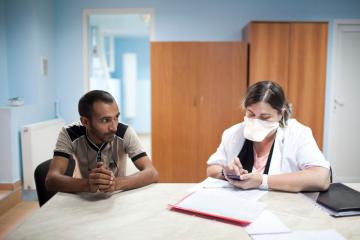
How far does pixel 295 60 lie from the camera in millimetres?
3426

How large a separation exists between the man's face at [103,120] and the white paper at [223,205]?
51 centimetres

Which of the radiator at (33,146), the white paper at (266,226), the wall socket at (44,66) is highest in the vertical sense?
the wall socket at (44,66)

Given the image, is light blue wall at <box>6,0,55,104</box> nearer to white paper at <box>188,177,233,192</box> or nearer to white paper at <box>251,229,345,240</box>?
white paper at <box>188,177,233,192</box>

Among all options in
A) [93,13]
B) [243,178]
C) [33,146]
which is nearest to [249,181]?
[243,178]

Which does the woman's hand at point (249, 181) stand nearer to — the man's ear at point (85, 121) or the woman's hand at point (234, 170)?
the woman's hand at point (234, 170)

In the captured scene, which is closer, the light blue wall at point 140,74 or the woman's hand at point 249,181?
the woman's hand at point 249,181

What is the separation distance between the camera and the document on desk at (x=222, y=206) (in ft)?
3.53

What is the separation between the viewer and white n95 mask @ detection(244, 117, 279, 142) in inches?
64.5

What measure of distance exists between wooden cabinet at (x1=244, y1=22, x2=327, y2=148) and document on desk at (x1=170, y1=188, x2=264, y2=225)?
2.43 m

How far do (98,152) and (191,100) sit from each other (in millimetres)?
2027

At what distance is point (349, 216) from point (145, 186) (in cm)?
86

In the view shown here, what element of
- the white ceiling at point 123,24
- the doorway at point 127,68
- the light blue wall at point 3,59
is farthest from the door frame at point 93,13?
the doorway at point 127,68

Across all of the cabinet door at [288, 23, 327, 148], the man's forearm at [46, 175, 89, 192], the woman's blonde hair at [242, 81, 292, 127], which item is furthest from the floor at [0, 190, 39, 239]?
the cabinet door at [288, 23, 327, 148]

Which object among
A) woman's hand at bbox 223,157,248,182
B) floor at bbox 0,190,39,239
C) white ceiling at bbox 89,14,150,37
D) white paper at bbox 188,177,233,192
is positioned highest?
white ceiling at bbox 89,14,150,37
